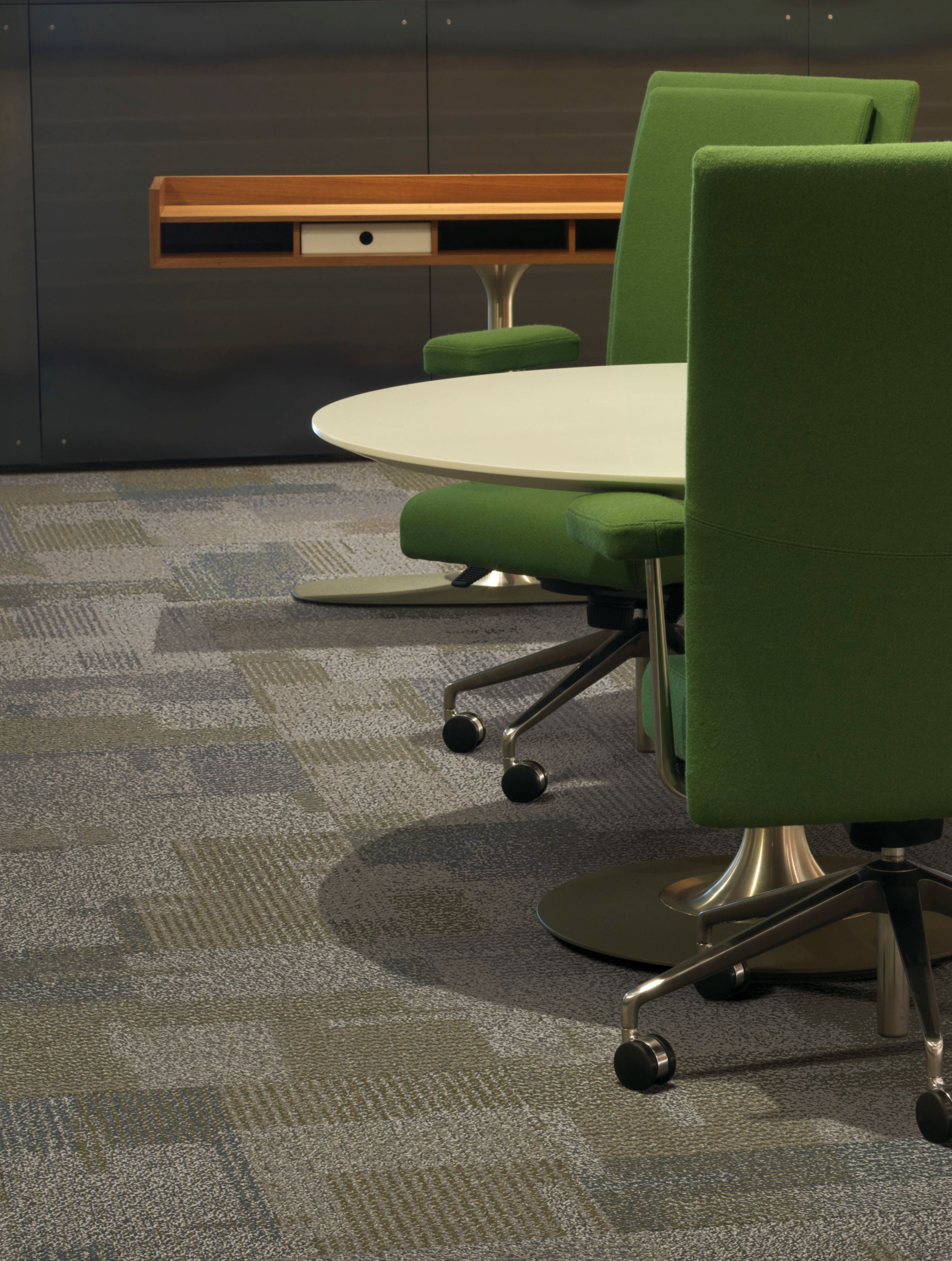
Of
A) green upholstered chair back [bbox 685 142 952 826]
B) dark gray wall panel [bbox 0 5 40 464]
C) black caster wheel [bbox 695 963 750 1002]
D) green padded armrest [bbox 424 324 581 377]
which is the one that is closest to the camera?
green upholstered chair back [bbox 685 142 952 826]

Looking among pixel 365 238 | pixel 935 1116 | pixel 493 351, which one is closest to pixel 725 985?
pixel 935 1116

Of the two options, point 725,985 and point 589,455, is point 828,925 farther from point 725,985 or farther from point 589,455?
point 589,455

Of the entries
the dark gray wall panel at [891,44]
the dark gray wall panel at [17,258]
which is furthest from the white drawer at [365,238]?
the dark gray wall panel at [891,44]

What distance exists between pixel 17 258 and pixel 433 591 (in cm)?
242

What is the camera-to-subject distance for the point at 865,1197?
1697 millimetres

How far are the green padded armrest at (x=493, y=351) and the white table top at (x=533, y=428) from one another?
0.88 feet

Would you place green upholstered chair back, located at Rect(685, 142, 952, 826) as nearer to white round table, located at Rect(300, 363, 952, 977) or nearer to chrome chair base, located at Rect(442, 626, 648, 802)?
white round table, located at Rect(300, 363, 952, 977)

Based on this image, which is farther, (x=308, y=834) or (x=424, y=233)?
(x=424, y=233)

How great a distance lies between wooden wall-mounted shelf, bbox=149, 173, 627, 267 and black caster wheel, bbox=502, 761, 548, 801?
5.81ft

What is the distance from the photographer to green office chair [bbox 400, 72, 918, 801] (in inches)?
111

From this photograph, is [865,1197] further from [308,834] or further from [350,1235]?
[308,834]

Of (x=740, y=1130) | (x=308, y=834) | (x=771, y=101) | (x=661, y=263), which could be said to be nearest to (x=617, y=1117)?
(x=740, y=1130)

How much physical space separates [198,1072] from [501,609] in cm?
223

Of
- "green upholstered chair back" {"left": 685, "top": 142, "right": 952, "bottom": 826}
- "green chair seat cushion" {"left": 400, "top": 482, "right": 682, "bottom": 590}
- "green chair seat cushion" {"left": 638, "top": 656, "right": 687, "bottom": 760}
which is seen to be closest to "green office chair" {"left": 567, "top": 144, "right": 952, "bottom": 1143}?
"green upholstered chair back" {"left": 685, "top": 142, "right": 952, "bottom": 826}
